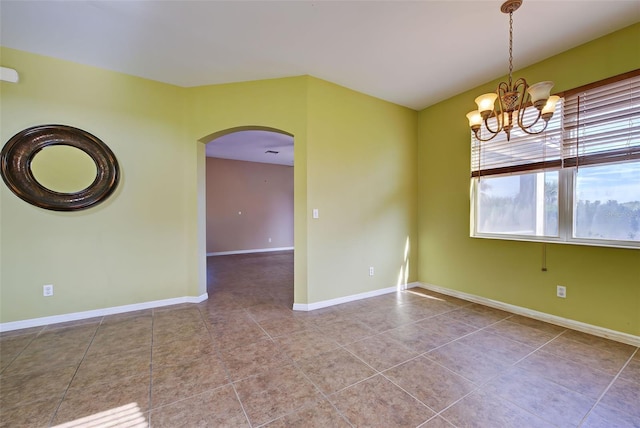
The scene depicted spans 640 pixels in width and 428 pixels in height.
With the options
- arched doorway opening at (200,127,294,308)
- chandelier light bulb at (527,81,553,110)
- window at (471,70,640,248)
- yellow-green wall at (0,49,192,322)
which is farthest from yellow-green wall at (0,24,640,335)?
arched doorway opening at (200,127,294,308)

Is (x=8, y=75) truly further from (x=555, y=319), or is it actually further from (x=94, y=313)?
(x=555, y=319)

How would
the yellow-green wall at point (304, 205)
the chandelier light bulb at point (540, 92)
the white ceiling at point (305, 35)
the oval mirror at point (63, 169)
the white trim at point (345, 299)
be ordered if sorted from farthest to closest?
the white trim at point (345, 299) → the oval mirror at point (63, 169) → the yellow-green wall at point (304, 205) → the white ceiling at point (305, 35) → the chandelier light bulb at point (540, 92)

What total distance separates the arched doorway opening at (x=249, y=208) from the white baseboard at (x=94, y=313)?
3.44 feet

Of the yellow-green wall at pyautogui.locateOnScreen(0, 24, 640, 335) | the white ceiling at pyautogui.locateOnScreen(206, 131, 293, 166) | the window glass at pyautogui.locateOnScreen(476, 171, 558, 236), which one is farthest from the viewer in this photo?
the white ceiling at pyautogui.locateOnScreen(206, 131, 293, 166)

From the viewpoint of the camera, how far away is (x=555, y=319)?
272 centimetres

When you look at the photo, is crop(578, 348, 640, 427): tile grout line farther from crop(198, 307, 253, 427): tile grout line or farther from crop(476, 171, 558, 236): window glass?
crop(198, 307, 253, 427): tile grout line

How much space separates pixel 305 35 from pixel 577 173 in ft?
10.1

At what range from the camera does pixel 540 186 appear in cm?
287

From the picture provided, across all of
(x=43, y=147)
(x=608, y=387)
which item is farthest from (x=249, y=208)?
(x=608, y=387)

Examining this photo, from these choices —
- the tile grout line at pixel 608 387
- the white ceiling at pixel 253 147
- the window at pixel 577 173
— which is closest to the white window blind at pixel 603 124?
the window at pixel 577 173

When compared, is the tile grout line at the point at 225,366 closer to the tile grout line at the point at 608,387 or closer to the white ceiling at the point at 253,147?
the tile grout line at the point at 608,387

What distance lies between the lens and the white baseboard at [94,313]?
261 cm

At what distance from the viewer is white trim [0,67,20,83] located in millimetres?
2463

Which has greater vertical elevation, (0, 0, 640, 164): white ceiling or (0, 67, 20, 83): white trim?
(0, 0, 640, 164): white ceiling
